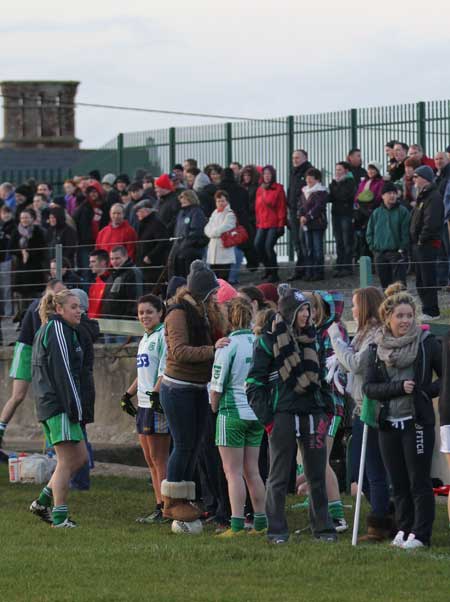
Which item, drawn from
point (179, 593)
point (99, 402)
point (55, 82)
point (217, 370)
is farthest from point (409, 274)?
point (55, 82)

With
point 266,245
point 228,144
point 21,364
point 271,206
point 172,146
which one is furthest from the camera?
point 172,146

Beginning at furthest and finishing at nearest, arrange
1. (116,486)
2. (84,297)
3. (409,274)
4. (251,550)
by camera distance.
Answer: (409,274)
(116,486)
(84,297)
(251,550)

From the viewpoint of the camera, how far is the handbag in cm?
1905

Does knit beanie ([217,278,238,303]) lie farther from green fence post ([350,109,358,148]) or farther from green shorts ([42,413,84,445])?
green fence post ([350,109,358,148])

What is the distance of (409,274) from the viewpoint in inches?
703

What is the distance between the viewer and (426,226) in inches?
646

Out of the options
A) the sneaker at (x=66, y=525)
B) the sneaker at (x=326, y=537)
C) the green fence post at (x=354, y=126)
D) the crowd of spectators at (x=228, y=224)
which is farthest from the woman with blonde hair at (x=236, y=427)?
the green fence post at (x=354, y=126)

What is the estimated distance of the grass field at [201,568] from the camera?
28.7ft

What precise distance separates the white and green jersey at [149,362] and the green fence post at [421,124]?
37.0ft

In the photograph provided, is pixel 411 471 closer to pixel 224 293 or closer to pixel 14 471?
pixel 224 293

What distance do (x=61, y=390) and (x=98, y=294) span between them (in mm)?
7384

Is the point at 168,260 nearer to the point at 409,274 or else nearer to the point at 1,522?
the point at 409,274

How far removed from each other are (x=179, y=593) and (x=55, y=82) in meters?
41.2

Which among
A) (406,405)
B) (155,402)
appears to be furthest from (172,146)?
(406,405)
